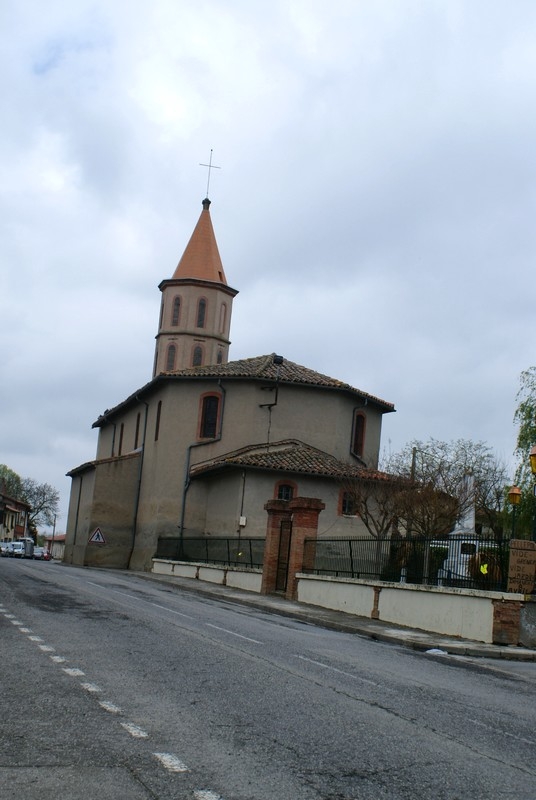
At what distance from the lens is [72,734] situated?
6441mm

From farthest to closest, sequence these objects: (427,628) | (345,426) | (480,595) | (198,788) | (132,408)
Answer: (132,408) < (345,426) < (427,628) < (480,595) < (198,788)

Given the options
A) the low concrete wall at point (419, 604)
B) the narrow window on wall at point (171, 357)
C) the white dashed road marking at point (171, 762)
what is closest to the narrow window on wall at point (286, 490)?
the low concrete wall at point (419, 604)

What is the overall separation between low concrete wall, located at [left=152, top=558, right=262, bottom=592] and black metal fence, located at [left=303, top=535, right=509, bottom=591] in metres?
5.49

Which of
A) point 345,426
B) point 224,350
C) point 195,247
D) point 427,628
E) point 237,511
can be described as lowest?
point 427,628

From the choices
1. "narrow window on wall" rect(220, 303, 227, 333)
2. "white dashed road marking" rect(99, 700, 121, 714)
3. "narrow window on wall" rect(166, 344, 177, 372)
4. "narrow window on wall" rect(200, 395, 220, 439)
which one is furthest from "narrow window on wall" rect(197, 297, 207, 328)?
"white dashed road marking" rect(99, 700, 121, 714)

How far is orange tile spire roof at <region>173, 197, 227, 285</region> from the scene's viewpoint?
2813 inches

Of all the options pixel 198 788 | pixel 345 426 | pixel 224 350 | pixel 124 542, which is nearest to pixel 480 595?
pixel 198 788

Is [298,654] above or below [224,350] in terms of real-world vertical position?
below

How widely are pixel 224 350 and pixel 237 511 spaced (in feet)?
102

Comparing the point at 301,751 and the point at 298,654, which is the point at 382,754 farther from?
the point at 298,654

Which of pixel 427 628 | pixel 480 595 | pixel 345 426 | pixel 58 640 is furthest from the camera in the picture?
pixel 345 426

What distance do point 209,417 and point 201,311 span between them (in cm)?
2496

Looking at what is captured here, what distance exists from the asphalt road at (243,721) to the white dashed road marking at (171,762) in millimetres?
12

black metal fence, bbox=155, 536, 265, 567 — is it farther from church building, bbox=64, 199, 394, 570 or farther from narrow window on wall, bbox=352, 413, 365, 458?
narrow window on wall, bbox=352, 413, 365, 458
